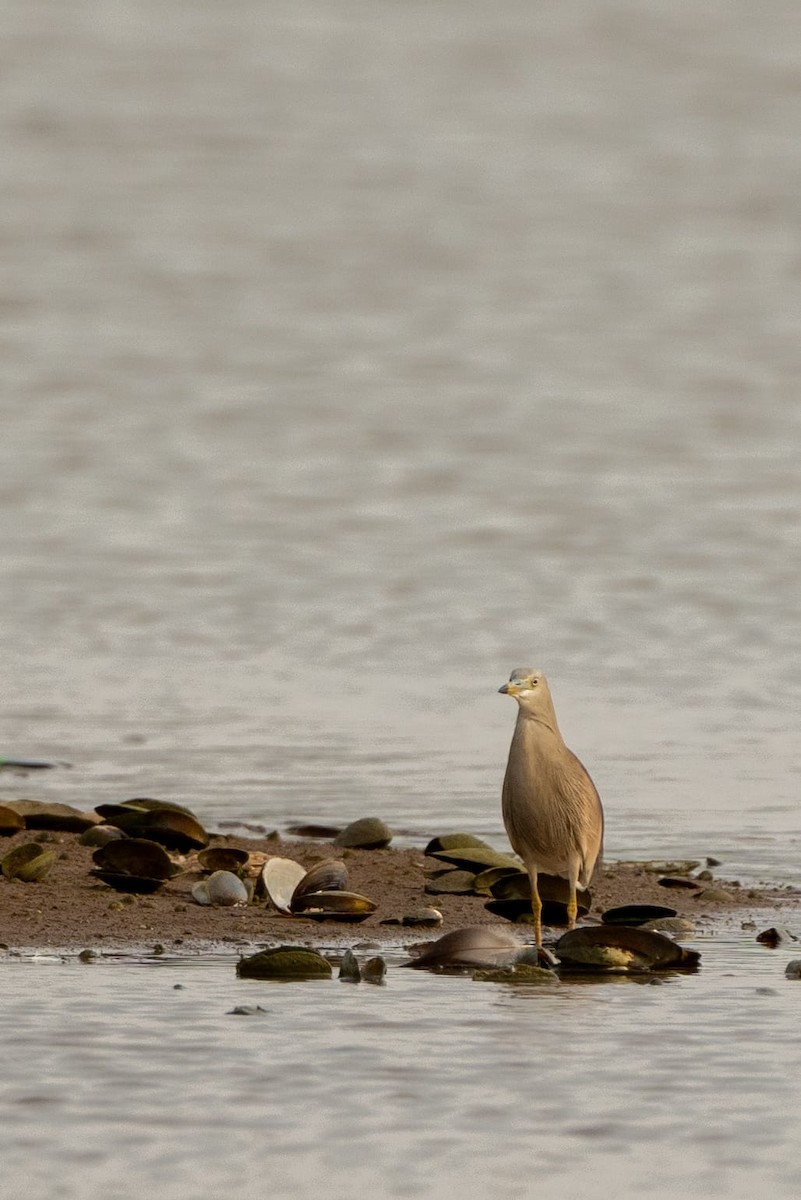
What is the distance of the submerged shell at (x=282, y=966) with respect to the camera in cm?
1084

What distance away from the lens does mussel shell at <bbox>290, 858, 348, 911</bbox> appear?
1242 cm

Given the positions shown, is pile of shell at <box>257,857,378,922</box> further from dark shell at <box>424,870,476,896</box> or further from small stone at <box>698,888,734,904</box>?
small stone at <box>698,888,734,904</box>

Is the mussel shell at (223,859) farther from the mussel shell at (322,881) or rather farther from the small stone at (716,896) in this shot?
the small stone at (716,896)

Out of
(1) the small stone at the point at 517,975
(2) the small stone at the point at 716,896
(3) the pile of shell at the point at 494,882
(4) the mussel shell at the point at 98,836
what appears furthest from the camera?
(4) the mussel shell at the point at 98,836

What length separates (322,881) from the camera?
493 inches

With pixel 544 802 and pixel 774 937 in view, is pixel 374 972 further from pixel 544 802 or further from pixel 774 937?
pixel 774 937

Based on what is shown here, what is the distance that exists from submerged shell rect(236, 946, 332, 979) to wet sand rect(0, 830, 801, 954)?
2.25 ft

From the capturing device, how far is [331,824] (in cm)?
1518

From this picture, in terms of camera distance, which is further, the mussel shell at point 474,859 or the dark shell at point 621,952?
the mussel shell at point 474,859

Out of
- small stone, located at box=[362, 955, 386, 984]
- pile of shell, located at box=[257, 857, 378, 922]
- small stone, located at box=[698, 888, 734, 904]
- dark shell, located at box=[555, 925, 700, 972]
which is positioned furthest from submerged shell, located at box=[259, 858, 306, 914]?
small stone, located at box=[698, 888, 734, 904]

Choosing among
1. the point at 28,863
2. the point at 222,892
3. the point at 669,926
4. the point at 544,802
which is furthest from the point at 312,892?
the point at 669,926

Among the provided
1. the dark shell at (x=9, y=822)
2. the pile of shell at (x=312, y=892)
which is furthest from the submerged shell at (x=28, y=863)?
the pile of shell at (x=312, y=892)

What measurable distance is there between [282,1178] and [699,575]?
18.3 m

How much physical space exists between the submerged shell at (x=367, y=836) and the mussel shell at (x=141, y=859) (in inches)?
65.1
